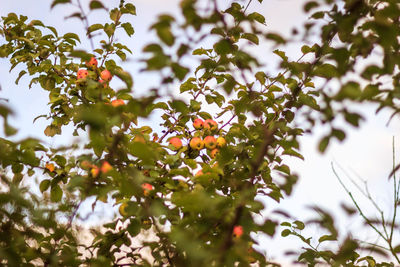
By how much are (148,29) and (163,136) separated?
5.73 feet

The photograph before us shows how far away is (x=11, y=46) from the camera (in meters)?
3.25

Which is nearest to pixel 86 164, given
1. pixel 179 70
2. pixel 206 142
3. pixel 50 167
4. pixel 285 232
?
pixel 179 70

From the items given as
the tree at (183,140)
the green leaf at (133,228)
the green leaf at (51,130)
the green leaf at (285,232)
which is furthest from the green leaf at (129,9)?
the green leaf at (285,232)

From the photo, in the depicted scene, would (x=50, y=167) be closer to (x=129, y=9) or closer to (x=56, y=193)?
(x=56, y=193)

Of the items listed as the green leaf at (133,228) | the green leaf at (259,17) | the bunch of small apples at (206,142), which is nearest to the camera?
the green leaf at (133,228)

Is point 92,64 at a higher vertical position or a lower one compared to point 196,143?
higher


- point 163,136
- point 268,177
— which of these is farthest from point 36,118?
point 268,177

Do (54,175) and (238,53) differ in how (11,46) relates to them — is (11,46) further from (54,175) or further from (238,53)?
(238,53)

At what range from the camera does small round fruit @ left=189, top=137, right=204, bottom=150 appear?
262cm

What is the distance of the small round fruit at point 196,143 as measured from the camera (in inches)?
103

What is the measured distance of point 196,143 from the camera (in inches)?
103

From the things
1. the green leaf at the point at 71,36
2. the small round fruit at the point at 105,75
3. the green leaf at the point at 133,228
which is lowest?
the green leaf at the point at 133,228

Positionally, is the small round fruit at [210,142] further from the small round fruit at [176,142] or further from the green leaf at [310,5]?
the green leaf at [310,5]

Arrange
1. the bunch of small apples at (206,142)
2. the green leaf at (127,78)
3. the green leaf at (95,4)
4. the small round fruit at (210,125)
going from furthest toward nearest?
the small round fruit at (210,125) < the bunch of small apples at (206,142) < the green leaf at (95,4) < the green leaf at (127,78)
